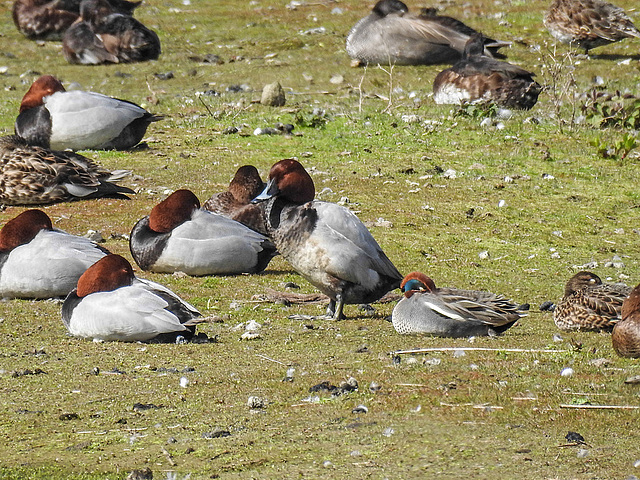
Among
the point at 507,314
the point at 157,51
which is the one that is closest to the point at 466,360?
the point at 507,314

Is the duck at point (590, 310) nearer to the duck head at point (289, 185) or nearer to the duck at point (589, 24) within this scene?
the duck head at point (289, 185)

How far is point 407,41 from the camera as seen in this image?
1988 cm

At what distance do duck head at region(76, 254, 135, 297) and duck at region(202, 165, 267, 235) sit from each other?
10.2 feet

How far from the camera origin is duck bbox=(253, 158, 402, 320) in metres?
7.76

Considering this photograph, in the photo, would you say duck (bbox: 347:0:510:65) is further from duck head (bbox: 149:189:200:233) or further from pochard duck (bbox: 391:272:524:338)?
pochard duck (bbox: 391:272:524:338)

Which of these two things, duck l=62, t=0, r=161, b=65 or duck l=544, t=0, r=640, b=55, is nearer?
duck l=544, t=0, r=640, b=55

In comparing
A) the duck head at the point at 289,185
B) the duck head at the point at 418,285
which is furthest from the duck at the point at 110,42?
the duck head at the point at 418,285

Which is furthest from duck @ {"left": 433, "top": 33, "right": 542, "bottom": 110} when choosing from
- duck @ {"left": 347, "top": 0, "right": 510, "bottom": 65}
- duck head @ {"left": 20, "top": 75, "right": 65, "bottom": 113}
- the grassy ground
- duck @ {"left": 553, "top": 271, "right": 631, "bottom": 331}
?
duck @ {"left": 553, "top": 271, "right": 631, "bottom": 331}

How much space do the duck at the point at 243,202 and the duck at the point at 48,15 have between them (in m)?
12.5

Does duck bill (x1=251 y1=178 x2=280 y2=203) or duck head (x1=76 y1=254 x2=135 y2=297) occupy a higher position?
duck bill (x1=251 y1=178 x2=280 y2=203)

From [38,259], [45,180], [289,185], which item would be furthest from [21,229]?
[45,180]

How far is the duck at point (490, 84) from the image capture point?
1642 cm

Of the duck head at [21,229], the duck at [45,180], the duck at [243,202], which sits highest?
the duck head at [21,229]

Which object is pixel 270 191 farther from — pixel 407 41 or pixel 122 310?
pixel 407 41
